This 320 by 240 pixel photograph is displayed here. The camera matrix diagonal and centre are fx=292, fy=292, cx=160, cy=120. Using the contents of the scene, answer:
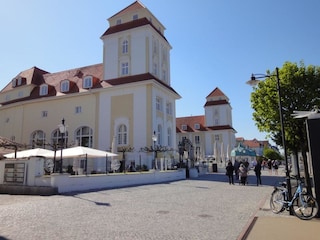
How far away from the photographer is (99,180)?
737 inches

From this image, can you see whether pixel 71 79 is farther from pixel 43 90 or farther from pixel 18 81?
pixel 18 81

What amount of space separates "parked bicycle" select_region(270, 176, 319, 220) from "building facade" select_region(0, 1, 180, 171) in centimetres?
2182

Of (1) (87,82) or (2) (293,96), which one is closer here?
(2) (293,96)

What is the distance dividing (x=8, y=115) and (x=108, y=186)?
3321cm

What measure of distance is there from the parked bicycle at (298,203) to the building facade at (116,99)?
859 inches

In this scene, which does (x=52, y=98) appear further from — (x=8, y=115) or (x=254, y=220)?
(x=254, y=220)

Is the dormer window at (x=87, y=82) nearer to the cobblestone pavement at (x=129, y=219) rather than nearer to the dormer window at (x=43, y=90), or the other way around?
the dormer window at (x=43, y=90)

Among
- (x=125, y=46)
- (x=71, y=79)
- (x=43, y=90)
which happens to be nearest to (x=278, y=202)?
(x=125, y=46)

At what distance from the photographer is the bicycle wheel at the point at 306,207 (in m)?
8.67

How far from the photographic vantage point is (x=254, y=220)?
28.3ft

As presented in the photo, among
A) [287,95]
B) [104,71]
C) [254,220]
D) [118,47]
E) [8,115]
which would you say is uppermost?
[118,47]

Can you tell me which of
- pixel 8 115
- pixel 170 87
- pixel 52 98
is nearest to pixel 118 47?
pixel 170 87

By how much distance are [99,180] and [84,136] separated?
64.5ft

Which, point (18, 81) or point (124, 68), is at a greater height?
point (18, 81)
